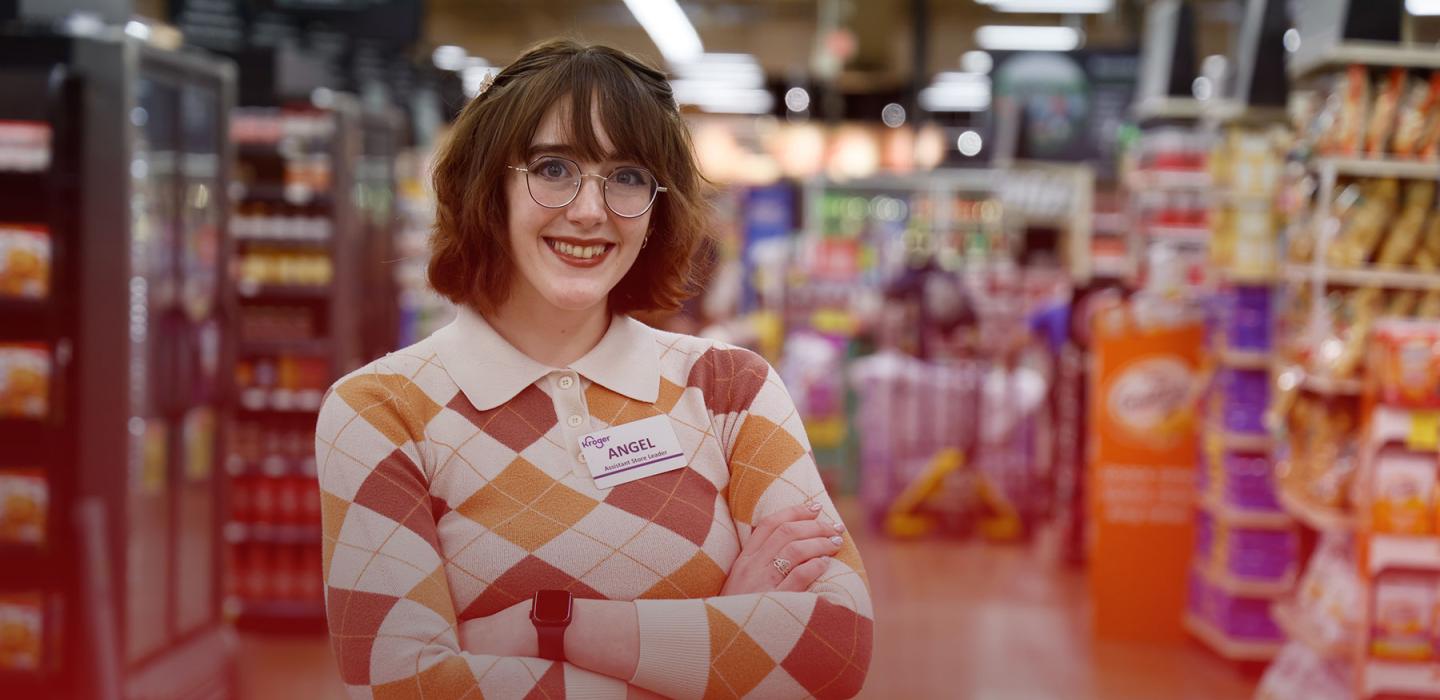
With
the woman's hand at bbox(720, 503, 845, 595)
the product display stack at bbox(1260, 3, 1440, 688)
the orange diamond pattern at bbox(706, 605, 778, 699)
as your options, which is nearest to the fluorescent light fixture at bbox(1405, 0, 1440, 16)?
the product display stack at bbox(1260, 3, 1440, 688)

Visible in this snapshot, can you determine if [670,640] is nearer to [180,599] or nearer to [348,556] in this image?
[348,556]

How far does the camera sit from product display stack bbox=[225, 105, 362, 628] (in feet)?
20.2

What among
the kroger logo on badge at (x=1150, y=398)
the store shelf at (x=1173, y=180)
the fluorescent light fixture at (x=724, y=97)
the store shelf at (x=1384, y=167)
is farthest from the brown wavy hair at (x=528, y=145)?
the fluorescent light fixture at (x=724, y=97)

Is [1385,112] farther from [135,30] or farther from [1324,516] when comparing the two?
[135,30]

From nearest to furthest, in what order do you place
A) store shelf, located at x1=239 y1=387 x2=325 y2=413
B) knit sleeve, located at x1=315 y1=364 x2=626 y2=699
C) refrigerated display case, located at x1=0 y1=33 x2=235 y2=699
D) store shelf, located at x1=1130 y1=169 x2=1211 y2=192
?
knit sleeve, located at x1=315 y1=364 x2=626 y2=699, refrigerated display case, located at x1=0 y1=33 x2=235 y2=699, store shelf, located at x1=239 y1=387 x2=325 y2=413, store shelf, located at x1=1130 y1=169 x2=1211 y2=192

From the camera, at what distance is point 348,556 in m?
1.50

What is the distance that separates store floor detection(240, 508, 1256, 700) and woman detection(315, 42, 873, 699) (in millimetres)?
3613

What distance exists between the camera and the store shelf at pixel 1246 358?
212 inches

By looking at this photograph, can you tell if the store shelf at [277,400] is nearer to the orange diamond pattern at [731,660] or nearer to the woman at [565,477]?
the woman at [565,477]

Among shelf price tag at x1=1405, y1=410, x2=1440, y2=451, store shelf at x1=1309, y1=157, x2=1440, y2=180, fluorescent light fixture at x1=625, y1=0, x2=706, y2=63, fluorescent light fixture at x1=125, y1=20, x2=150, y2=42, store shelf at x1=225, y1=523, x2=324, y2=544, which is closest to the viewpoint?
shelf price tag at x1=1405, y1=410, x2=1440, y2=451

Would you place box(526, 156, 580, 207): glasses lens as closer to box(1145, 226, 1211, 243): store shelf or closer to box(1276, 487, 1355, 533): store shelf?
box(1276, 487, 1355, 533): store shelf

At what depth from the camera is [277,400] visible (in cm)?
628

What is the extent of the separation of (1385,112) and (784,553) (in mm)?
3706

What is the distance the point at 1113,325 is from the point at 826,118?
15.7 meters
